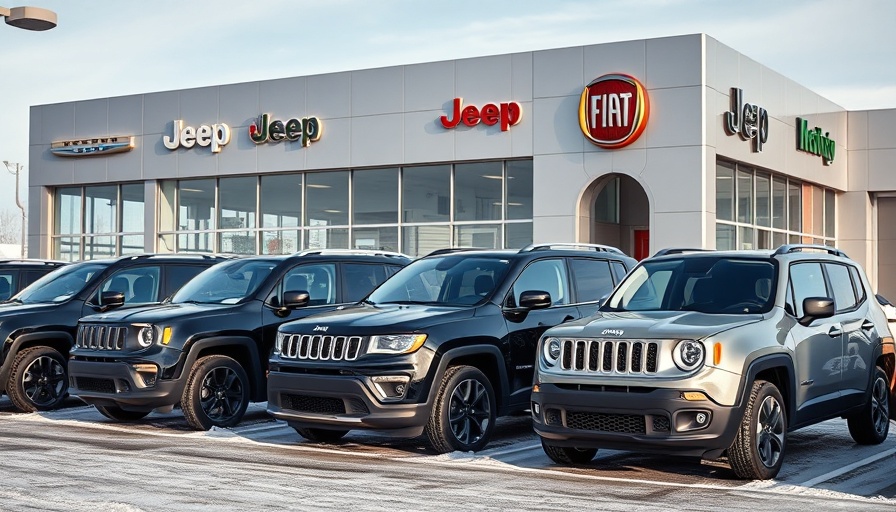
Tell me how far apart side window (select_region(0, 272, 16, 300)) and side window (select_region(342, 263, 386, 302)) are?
5674 millimetres

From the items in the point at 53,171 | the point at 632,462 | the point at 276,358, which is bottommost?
the point at 632,462

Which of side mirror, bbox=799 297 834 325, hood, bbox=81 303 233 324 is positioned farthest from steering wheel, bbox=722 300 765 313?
hood, bbox=81 303 233 324

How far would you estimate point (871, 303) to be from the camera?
36.6 feet

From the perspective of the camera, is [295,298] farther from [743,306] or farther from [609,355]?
[743,306]

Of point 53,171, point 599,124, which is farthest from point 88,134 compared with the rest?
point 599,124

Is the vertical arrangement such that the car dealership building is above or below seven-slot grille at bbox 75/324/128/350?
above

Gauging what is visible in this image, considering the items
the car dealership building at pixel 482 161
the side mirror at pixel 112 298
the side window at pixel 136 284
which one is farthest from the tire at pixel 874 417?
the car dealership building at pixel 482 161

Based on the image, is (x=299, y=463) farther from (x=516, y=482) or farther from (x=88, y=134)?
(x=88, y=134)

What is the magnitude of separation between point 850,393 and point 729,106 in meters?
16.9

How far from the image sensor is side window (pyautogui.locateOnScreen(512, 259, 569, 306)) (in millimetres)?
11289

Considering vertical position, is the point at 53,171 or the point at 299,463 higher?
the point at 53,171

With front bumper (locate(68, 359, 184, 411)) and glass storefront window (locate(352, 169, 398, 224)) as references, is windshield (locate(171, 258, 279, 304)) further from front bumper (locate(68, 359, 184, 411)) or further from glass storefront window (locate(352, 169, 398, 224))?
glass storefront window (locate(352, 169, 398, 224))

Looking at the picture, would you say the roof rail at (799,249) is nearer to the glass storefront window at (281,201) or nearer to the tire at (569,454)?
the tire at (569,454)

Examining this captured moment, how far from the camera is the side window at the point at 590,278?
12.0m
